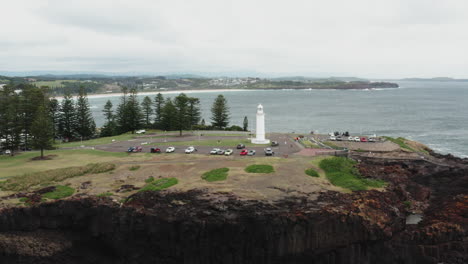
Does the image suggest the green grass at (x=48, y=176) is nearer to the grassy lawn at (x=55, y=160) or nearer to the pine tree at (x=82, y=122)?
the grassy lawn at (x=55, y=160)

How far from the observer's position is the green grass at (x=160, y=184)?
27.7 m

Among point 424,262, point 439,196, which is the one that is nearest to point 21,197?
point 424,262

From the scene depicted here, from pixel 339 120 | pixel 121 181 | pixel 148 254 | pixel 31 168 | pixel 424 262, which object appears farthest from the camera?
pixel 339 120

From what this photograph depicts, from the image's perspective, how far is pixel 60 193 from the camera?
2719cm

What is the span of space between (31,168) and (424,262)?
36.1 meters

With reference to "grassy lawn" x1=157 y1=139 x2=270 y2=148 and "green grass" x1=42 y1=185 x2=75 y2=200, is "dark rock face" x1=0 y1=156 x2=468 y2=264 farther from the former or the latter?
"grassy lawn" x1=157 y1=139 x2=270 y2=148

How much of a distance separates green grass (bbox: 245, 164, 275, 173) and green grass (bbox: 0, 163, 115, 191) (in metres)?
14.0

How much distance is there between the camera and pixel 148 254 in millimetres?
25172

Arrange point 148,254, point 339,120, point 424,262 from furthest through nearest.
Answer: point 339,120 → point 148,254 → point 424,262

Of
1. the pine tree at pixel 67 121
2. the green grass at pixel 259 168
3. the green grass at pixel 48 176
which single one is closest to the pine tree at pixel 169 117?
the pine tree at pixel 67 121

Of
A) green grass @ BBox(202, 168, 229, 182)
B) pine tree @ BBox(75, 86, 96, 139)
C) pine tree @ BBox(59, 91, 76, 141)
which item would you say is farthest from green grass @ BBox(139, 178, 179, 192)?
pine tree @ BBox(59, 91, 76, 141)

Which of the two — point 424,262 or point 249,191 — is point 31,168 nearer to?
point 249,191

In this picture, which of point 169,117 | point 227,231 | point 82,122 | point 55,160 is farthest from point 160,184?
→ point 82,122

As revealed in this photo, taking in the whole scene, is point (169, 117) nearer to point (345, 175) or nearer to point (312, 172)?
point (312, 172)
